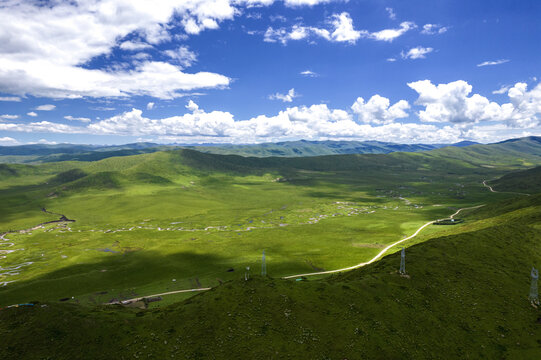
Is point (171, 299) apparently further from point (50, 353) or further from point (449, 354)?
point (449, 354)

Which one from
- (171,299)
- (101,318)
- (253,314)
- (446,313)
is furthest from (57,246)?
(446,313)

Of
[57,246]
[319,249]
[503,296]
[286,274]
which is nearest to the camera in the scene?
[503,296]

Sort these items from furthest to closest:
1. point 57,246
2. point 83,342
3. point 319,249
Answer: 1. point 57,246
2. point 319,249
3. point 83,342

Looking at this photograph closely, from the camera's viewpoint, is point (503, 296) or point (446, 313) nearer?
point (446, 313)

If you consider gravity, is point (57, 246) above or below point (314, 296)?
below

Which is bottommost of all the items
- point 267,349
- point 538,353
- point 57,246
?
point 57,246

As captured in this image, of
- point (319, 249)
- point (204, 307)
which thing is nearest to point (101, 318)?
point (204, 307)
